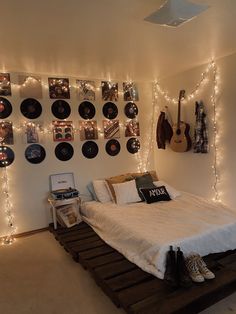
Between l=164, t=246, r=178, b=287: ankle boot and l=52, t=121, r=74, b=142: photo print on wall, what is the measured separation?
2408 mm

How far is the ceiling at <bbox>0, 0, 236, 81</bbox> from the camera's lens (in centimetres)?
193

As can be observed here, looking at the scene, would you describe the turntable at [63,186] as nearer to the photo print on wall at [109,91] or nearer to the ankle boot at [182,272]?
the photo print on wall at [109,91]

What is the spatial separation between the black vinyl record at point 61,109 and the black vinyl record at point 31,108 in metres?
0.22

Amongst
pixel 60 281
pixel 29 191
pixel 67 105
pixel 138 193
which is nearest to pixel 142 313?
pixel 60 281

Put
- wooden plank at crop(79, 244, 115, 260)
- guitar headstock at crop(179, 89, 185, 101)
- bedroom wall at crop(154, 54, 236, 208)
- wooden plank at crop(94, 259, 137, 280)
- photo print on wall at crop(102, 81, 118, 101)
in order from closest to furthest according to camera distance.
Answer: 1. wooden plank at crop(94, 259, 137, 280)
2. wooden plank at crop(79, 244, 115, 260)
3. bedroom wall at crop(154, 54, 236, 208)
4. guitar headstock at crop(179, 89, 185, 101)
5. photo print on wall at crop(102, 81, 118, 101)

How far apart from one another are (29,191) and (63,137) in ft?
3.10

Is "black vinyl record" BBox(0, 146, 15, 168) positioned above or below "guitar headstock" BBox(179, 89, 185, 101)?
below

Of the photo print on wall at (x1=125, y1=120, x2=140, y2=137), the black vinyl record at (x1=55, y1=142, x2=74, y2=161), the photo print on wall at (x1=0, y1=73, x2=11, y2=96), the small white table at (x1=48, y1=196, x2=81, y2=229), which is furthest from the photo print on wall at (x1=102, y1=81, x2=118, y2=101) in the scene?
the small white table at (x1=48, y1=196, x2=81, y2=229)

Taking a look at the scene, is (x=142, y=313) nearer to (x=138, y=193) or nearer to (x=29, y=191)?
(x=138, y=193)

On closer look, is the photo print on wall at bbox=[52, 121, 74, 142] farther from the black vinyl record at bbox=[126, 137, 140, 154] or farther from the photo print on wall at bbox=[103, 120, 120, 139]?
the black vinyl record at bbox=[126, 137, 140, 154]

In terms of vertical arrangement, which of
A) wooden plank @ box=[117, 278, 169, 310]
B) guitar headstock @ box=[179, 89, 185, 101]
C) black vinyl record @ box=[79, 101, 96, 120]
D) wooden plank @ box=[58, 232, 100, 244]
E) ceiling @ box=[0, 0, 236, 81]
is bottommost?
wooden plank @ box=[58, 232, 100, 244]

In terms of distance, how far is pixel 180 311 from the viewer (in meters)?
1.78

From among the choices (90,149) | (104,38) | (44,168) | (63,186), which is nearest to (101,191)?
(63,186)

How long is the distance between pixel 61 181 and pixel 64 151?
0.46m
